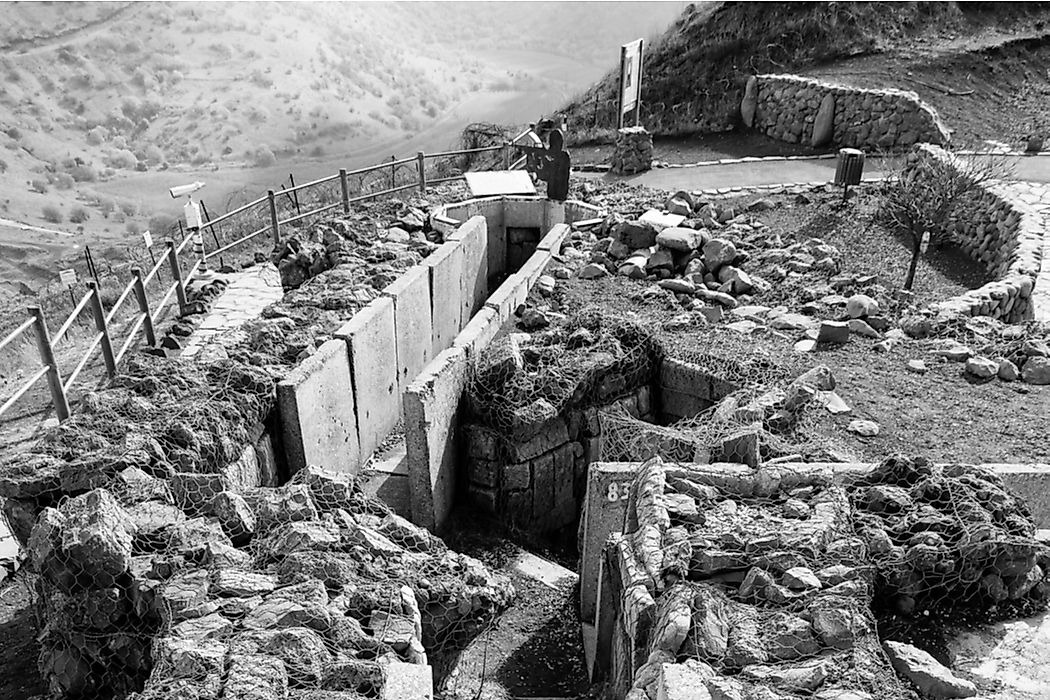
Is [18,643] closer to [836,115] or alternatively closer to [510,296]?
[510,296]

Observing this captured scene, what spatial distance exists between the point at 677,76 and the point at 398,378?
643 inches

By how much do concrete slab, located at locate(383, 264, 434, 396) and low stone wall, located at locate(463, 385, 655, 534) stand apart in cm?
138

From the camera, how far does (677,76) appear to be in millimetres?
22234

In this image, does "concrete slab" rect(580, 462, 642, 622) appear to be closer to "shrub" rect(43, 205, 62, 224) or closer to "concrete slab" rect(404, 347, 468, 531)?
"concrete slab" rect(404, 347, 468, 531)

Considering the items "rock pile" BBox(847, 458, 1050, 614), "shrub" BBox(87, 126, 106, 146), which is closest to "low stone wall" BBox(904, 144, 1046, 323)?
"rock pile" BBox(847, 458, 1050, 614)

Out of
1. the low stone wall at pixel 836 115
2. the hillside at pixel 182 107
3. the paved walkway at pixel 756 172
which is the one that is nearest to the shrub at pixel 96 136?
the hillside at pixel 182 107

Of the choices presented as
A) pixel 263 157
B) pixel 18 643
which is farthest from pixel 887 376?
pixel 263 157

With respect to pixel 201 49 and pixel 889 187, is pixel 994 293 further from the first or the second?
pixel 201 49

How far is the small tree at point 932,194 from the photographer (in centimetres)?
1087

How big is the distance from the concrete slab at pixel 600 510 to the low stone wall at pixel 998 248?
206 inches

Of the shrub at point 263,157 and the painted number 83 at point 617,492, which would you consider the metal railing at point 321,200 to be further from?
the shrub at point 263,157

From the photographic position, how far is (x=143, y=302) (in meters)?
9.89

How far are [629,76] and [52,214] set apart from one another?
829 inches

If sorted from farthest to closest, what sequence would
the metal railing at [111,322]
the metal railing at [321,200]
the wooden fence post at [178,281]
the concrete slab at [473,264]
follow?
the metal railing at [321,200], the concrete slab at [473,264], the wooden fence post at [178,281], the metal railing at [111,322]
